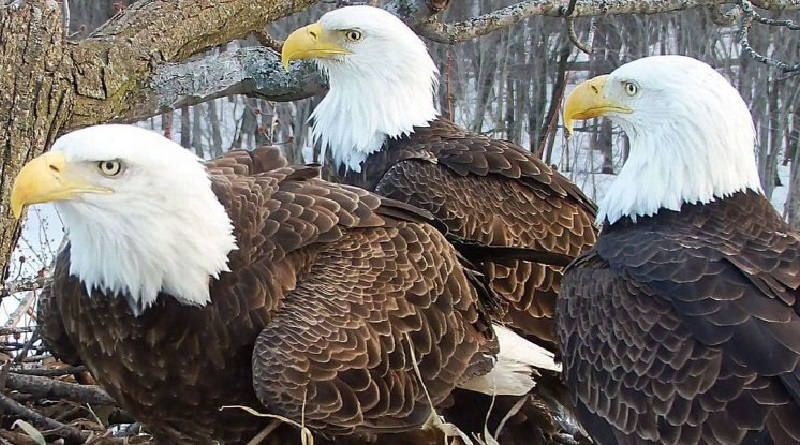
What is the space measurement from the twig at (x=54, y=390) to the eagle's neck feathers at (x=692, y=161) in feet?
6.30

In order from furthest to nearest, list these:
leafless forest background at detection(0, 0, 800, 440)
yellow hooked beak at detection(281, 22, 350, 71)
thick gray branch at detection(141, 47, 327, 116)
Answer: leafless forest background at detection(0, 0, 800, 440) < yellow hooked beak at detection(281, 22, 350, 71) < thick gray branch at detection(141, 47, 327, 116)

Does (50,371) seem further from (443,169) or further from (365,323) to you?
(443,169)

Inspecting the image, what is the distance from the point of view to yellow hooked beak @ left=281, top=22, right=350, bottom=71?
165 inches

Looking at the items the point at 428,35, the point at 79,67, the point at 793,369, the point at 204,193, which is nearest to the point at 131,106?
the point at 79,67

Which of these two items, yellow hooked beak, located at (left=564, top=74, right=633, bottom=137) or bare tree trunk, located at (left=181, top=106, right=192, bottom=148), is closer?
yellow hooked beak, located at (left=564, top=74, right=633, bottom=137)

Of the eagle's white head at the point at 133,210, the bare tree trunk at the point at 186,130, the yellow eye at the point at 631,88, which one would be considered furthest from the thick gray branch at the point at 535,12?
the bare tree trunk at the point at 186,130

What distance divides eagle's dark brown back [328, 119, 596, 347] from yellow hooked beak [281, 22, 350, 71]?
521 millimetres

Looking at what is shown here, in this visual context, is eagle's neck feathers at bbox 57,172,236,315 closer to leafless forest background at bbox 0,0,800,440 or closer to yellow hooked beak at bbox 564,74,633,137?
yellow hooked beak at bbox 564,74,633,137

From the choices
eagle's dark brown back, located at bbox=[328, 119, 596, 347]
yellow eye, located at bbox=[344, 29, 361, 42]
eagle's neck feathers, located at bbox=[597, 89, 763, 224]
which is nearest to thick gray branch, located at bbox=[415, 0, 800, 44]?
yellow eye, located at bbox=[344, 29, 361, 42]

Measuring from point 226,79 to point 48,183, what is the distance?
1.47 m

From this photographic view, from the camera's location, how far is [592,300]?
305 cm

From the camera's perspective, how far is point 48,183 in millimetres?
2496

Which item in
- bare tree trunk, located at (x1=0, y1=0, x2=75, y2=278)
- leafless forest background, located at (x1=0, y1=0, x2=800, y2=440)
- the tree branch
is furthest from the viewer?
leafless forest background, located at (x1=0, y1=0, x2=800, y2=440)

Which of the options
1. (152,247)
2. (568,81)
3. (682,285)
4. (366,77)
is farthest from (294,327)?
(568,81)
